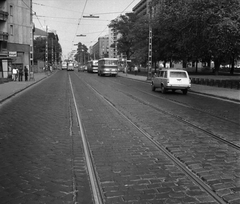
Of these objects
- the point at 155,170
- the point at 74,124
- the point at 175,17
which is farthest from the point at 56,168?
the point at 175,17

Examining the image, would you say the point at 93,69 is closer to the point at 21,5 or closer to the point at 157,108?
the point at 21,5

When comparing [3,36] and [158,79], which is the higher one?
[3,36]

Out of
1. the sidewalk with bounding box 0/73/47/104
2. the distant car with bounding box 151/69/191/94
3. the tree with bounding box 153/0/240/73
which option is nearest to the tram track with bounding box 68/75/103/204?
the sidewalk with bounding box 0/73/47/104

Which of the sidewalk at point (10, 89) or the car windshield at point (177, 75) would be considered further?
the car windshield at point (177, 75)

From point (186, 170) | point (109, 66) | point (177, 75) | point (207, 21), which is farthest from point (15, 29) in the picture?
point (186, 170)

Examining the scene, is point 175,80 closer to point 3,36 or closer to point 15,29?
point 3,36

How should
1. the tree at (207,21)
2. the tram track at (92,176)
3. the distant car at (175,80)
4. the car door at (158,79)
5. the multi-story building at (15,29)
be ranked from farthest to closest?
the multi-story building at (15,29), the car door at (158,79), the distant car at (175,80), the tree at (207,21), the tram track at (92,176)

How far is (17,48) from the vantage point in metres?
51.2

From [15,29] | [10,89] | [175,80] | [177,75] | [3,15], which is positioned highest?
[3,15]

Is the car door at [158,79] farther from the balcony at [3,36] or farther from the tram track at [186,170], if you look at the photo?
the balcony at [3,36]

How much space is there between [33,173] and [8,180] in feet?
1.41

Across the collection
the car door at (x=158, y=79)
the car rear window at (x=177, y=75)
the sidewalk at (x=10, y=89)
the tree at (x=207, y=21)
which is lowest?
the sidewalk at (x=10, y=89)

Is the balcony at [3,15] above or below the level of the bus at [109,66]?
above

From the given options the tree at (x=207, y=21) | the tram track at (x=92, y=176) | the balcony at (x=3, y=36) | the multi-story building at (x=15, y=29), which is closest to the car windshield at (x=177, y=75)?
the tree at (x=207, y=21)
